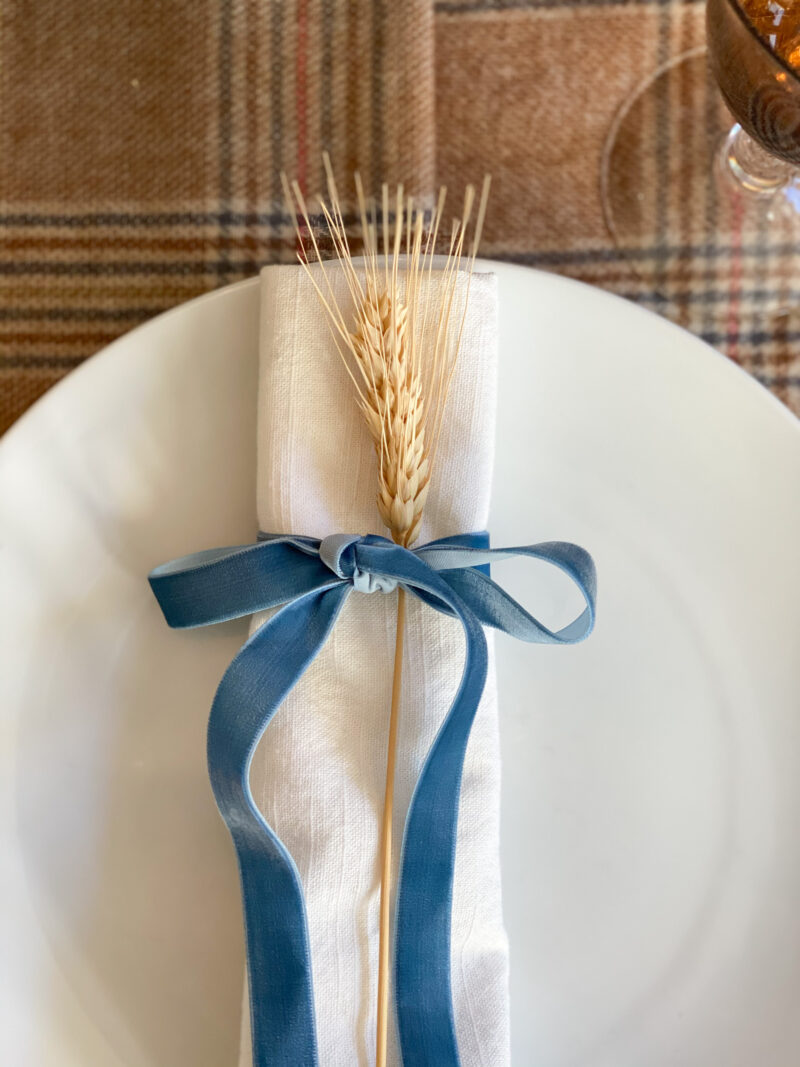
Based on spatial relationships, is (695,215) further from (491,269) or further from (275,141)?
(275,141)

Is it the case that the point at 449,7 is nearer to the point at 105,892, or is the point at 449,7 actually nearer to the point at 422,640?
the point at 422,640

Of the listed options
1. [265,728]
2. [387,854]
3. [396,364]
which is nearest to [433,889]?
[387,854]

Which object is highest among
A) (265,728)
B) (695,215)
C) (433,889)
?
(695,215)

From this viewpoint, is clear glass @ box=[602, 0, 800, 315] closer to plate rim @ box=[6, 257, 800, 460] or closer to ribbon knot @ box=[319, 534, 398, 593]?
plate rim @ box=[6, 257, 800, 460]

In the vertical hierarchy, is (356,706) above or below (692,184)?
below

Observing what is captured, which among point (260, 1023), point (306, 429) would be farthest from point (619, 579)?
point (260, 1023)

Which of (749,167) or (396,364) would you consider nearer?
(396,364)
